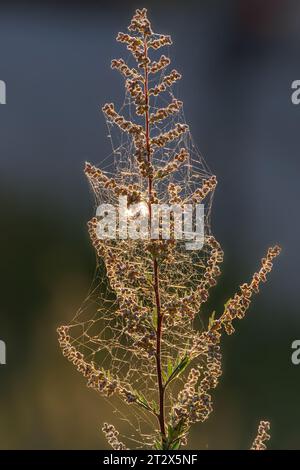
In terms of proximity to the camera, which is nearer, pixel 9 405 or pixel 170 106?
pixel 170 106

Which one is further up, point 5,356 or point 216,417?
point 5,356

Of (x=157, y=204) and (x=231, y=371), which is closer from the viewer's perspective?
(x=157, y=204)

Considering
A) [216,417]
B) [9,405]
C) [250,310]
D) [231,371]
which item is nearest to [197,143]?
[250,310]
